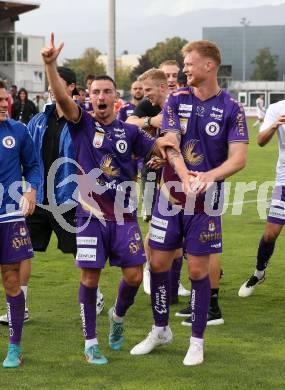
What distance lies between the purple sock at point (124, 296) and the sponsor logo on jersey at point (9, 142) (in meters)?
1.36

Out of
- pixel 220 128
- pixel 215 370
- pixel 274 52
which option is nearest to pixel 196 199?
pixel 220 128

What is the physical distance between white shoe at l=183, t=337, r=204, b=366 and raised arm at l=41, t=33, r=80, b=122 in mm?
1881

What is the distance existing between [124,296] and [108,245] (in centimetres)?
49

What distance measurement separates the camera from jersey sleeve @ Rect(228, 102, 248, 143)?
6.36 meters

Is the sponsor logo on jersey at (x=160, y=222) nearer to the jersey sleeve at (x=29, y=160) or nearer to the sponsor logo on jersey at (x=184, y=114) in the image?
the sponsor logo on jersey at (x=184, y=114)

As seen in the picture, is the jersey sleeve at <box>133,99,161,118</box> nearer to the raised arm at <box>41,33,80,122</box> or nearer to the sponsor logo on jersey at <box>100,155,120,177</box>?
the sponsor logo on jersey at <box>100,155,120,177</box>

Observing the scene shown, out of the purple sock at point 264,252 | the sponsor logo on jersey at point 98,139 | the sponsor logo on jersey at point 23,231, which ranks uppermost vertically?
the sponsor logo on jersey at point 98,139

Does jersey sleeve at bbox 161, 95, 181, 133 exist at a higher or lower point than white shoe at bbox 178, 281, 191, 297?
higher

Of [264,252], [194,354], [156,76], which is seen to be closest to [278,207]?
[264,252]

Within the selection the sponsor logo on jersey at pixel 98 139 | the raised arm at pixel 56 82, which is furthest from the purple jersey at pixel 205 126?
the raised arm at pixel 56 82

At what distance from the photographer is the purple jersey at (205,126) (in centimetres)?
641

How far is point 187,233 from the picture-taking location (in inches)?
257

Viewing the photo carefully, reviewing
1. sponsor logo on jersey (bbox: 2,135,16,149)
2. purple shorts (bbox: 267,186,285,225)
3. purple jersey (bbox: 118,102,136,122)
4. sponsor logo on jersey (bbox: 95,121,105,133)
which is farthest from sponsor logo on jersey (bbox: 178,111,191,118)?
purple jersey (bbox: 118,102,136,122)

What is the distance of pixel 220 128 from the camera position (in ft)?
21.0
